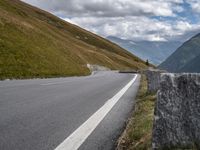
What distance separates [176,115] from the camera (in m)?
5.07

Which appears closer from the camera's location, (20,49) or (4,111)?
(4,111)

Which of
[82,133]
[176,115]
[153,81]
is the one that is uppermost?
[176,115]

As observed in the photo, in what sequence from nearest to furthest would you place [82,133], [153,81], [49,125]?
[82,133]
[49,125]
[153,81]

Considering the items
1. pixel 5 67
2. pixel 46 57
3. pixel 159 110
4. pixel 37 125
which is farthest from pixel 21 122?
pixel 46 57

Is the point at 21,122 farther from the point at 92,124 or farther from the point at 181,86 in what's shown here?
the point at 181,86

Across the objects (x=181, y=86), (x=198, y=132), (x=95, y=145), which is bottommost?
(x=95, y=145)

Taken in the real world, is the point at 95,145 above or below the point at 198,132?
below

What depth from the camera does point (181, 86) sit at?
505cm

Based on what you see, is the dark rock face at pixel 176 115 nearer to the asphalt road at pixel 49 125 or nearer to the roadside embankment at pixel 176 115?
the roadside embankment at pixel 176 115

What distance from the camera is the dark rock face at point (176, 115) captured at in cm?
502

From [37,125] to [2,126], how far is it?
70cm

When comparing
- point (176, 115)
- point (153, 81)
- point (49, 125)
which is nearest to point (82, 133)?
point (49, 125)

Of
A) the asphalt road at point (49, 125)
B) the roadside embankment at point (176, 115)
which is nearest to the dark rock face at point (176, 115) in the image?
the roadside embankment at point (176, 115)

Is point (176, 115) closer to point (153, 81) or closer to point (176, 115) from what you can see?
point (176, 115)
